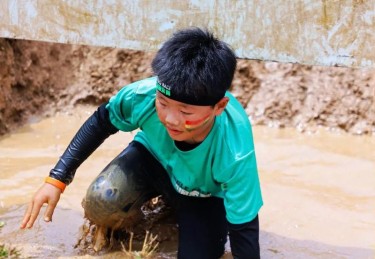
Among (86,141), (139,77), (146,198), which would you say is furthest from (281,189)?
(139,77)

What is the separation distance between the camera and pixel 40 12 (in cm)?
302

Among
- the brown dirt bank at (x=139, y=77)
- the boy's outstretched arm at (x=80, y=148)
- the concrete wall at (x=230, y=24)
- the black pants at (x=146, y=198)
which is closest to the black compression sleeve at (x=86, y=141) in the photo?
the boy's outstretched arm at (x=80, y=148)

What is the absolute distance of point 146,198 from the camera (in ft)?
10.2

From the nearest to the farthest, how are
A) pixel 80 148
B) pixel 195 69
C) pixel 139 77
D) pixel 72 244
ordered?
pixel 195 69, pixel 80 148, pixel 72 244, pixel 139 77

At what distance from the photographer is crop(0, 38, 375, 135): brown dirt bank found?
5.00 metres

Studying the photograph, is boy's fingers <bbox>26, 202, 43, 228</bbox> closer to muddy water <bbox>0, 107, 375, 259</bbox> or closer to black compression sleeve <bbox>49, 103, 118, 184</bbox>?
black compression sleeve <bbox>49, 103, 118, 184</bbox>

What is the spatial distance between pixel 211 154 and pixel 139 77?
9.04 ft

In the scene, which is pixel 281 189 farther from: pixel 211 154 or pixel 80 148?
pixel 80 148

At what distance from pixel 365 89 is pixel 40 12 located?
287cm

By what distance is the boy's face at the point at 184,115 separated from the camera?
2.45 metres

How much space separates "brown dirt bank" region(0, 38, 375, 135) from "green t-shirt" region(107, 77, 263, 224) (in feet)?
7.06

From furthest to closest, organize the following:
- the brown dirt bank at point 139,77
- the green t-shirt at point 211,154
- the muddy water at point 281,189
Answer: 1. the brown dirt bank at point 139,77
2. the muddy water at point 281,189
3. the green t-shirt at point 211,154

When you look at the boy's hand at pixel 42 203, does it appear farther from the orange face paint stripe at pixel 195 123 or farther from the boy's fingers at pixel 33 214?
the orange face paint stripe at pixel 195 123

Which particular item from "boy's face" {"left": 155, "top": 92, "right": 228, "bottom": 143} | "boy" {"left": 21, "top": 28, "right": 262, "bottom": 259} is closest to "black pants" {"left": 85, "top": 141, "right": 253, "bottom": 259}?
"boy" {"left": 21, "top": 28, "right": 262, "bottom": 259}
